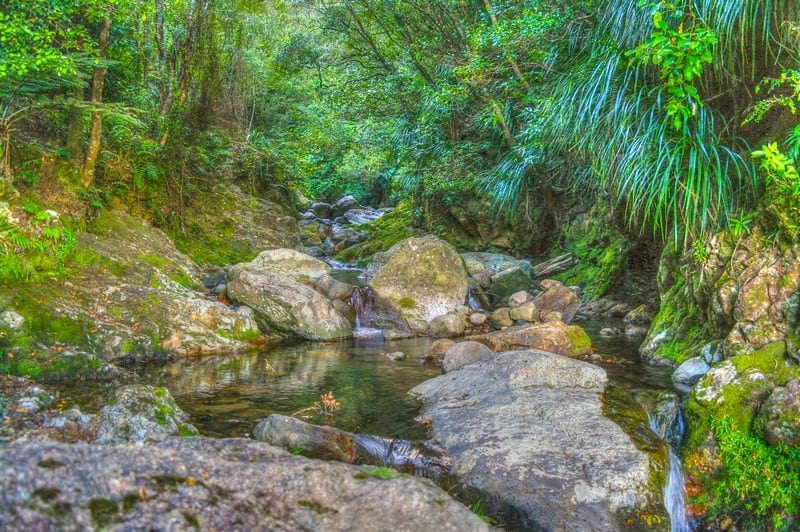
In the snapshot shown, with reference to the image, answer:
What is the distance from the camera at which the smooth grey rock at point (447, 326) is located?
8477 millimetres

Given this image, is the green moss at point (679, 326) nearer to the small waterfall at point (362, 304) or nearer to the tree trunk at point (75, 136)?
the small waterfall at point (362, 304)

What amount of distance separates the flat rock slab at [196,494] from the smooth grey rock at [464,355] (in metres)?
3.92

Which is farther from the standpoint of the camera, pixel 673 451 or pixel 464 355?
pixel 464 355

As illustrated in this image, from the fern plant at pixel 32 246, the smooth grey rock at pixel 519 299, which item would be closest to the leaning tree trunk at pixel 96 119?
the fern plant at pixel 32 246

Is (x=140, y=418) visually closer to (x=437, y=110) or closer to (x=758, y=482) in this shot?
(x=758, y=482)

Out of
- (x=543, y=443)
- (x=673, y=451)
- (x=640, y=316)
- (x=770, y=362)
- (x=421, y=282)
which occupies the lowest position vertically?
(x=640, y=316)

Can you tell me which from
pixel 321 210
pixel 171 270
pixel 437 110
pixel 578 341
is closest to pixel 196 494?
pixel 578 341

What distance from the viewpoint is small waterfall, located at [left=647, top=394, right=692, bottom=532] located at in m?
3.36

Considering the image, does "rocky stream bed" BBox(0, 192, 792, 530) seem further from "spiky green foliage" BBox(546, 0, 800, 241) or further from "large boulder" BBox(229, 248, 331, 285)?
"spiky green foliage" BBox(546, 0, 800, 241)

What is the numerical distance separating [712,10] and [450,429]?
16.7 ft

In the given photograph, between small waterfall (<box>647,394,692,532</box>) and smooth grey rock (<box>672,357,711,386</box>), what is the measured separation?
69 cm

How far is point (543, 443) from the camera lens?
144 inches

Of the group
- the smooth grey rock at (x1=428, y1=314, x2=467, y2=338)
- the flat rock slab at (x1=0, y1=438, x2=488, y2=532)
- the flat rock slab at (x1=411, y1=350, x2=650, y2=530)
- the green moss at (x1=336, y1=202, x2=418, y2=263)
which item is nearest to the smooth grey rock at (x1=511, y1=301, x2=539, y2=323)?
the smooth grey rock at (x1=428, y1=314, x2=467, y2=338)

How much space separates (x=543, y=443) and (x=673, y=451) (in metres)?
1.14
